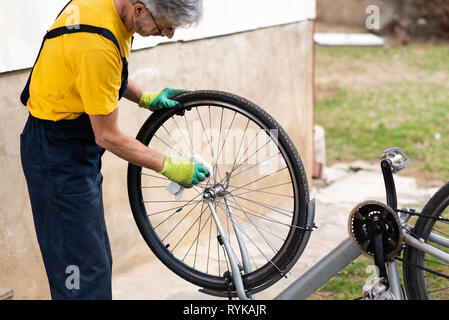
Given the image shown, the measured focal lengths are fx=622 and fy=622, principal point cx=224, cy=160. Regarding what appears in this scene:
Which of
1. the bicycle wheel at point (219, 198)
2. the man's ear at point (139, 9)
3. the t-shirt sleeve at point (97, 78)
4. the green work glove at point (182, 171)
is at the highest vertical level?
the man's ear at point (139, 9)

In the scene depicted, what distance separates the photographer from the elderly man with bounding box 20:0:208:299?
88.1 inches

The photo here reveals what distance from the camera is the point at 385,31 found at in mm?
13000

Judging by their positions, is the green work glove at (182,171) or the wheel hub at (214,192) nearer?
the green work glove at (182,171)

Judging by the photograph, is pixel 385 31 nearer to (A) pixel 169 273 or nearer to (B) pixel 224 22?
(B) pixel 224 22

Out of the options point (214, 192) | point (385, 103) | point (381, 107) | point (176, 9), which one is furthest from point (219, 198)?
point (385, 103)

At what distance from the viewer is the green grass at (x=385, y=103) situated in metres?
6.96

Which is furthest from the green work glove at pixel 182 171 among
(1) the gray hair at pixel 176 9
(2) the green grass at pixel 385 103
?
(2) the green grass at pixel 385 103

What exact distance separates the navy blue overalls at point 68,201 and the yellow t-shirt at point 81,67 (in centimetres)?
8

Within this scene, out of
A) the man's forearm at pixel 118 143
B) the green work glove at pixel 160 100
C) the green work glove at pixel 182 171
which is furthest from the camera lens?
the green work glove at pixel 160 100

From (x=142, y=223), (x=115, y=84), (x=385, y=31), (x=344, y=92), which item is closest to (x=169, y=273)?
(x=142, y=223)

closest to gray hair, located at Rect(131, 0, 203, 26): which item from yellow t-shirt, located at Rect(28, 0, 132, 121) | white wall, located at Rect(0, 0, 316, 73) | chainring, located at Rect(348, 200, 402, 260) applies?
yellow t-shirt, located at Rect(28, 0, 132, 121)

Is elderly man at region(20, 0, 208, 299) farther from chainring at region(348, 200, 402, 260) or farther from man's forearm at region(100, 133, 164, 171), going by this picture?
chainring at region(348, 200, 402, 260)

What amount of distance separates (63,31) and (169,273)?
2.39 meters

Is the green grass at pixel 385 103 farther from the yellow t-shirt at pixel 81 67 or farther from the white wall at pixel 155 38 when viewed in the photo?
the yellow t-shirt at pixel 81 67
